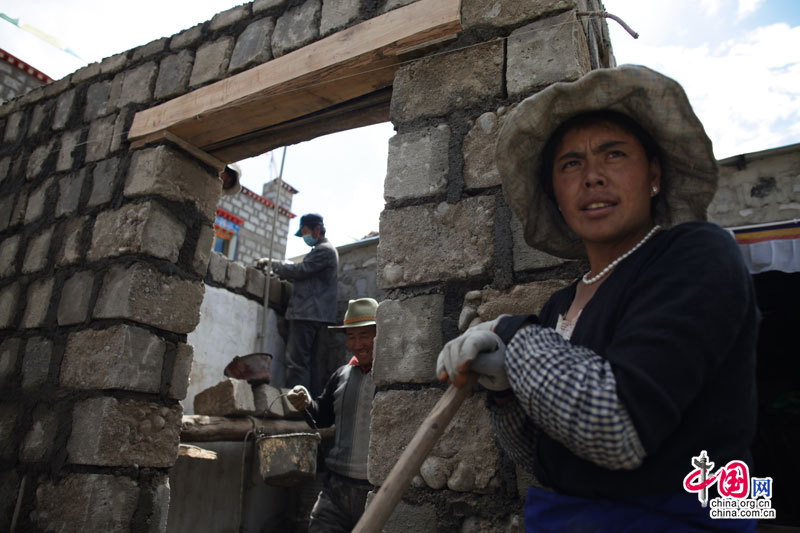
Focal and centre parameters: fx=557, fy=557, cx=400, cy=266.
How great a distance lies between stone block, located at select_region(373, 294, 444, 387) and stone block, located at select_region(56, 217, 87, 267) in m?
2.24

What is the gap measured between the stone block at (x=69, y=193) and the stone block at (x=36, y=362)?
2.72 ft

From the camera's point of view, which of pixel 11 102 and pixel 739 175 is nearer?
pixel 11 102

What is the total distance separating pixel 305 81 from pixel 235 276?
360 cm

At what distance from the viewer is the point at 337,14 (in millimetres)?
2789

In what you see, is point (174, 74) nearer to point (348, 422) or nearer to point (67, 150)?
point (67, 150)

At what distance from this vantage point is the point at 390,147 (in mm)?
2367

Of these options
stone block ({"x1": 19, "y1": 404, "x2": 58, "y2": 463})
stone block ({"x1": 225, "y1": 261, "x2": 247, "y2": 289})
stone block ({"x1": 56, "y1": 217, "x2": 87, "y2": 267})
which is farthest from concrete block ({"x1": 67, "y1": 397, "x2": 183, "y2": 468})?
stone block ({"x1": 225, "y1": 261, "x2": 247, "y2": 289})

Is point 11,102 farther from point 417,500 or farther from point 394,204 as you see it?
point 417,500

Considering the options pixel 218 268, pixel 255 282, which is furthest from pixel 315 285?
pixel 218 268

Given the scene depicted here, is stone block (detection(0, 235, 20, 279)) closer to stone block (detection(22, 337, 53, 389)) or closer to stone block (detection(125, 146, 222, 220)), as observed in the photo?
stone block (detection(22, 337, 53, 389))

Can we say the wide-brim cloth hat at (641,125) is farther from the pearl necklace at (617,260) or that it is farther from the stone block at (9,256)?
the stone block at (9,256)

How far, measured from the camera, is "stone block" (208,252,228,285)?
5.68 metres

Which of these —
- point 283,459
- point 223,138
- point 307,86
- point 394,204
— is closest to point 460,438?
point 394,204

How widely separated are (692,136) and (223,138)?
107 inches
